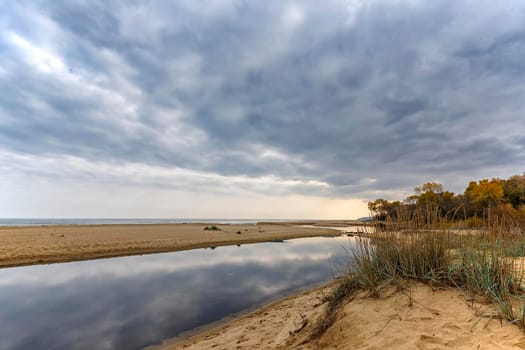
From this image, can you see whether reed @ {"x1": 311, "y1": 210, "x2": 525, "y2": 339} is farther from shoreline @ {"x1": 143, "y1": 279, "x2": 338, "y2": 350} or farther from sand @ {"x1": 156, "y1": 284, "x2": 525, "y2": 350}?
shoreline @ {"x1": 143, "y1": 279, "x2": 338, "y2": 350}

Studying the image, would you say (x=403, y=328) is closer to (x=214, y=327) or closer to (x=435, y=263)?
(x=435, y=263)

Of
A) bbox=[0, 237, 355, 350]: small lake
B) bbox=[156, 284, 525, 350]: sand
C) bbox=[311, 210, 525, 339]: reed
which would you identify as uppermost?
bbox=[311, 210, 525, 339]: reed

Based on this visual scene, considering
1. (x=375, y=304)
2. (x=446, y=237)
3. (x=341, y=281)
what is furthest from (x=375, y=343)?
(x=446, y=237)

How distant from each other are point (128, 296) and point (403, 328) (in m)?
9.81

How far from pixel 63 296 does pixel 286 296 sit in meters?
8.69

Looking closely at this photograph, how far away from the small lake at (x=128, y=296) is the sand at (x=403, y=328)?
5.54 feet

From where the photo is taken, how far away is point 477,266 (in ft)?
13.9

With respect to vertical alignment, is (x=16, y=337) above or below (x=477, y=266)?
below

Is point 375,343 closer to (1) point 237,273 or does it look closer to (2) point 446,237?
(2) point 446,237

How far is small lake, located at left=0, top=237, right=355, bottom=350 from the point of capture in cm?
678

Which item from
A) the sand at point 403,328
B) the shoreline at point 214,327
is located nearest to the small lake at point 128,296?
the shoreline at point 214,327

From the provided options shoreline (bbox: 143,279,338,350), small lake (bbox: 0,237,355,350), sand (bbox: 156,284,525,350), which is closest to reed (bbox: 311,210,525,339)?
sand (bbox: 156,284,525,350)

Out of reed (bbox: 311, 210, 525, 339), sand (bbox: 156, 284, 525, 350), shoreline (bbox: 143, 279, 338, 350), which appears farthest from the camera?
shoreline (bbox: 143, 279, 338, 350)

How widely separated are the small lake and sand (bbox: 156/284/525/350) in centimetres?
169
